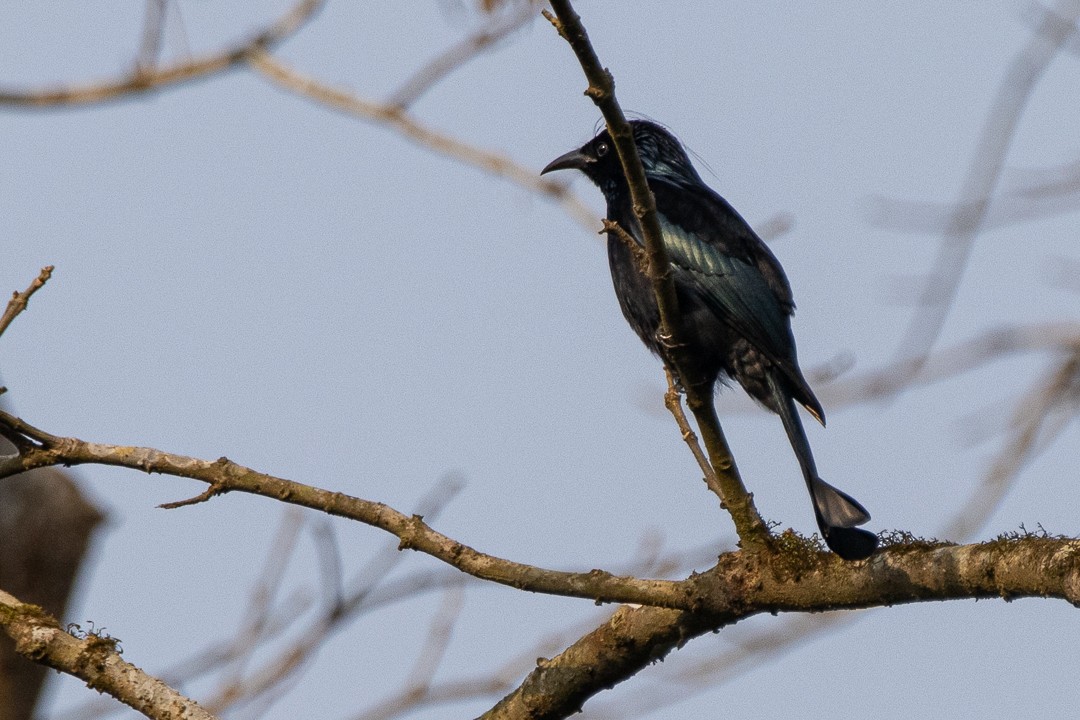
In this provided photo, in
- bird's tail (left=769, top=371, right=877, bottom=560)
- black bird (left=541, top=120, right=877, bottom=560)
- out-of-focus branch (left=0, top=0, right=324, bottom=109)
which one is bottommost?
bird's tail (left=769, top=371, right=877, bottom=560)

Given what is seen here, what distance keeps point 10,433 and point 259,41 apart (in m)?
2.18

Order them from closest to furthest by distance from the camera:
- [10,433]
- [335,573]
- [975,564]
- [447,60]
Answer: [975,564], [10,433], [335,573], [447,60]

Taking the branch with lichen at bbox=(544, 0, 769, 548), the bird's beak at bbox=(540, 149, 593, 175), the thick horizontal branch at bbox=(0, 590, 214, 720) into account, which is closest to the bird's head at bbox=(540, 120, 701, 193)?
the bird's beak at bbox=(540, 149, 593, 175)

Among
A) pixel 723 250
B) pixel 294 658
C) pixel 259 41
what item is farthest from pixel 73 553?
pixel 723 250

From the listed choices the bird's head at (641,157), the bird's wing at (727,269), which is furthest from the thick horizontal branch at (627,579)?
the bird's head at (641,157)

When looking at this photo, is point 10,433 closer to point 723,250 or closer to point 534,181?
point 534,181

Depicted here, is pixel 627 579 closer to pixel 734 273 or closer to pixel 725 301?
pixel 725 301

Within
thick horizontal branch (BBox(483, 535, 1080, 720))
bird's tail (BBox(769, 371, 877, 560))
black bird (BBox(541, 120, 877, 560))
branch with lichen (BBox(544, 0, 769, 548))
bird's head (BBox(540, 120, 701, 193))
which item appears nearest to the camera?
thick horizontal branch (BBox(483, 535, 1080, 720))

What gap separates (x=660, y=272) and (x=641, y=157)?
278cm

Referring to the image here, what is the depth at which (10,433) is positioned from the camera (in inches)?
123

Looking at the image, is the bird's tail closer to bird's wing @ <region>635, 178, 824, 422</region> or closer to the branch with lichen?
bird's wing @ <region>635, 178, 824, 422</region>

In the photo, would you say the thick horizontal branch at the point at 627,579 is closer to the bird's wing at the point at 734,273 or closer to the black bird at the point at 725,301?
the black bird at the point at 725,301

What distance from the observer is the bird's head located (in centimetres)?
599

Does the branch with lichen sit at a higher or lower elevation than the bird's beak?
lower
